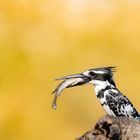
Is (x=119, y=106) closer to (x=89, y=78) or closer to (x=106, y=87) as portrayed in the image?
(x=106, y=87)

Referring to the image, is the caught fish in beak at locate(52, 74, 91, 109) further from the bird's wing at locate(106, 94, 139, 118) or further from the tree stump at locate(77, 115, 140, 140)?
the tree stump at locate(77, 115, 140, 140)

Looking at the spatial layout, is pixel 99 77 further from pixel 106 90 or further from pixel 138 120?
pixel 138 120

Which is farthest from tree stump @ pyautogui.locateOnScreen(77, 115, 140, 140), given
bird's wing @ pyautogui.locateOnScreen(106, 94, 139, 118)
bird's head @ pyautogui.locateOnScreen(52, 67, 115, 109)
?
bird's wing @ pyautogui.locateOnScreen(106, 94, 139, 118)

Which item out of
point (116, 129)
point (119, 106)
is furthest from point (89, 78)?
point (116, 129)

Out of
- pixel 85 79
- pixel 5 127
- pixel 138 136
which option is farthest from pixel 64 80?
pixel 5 127

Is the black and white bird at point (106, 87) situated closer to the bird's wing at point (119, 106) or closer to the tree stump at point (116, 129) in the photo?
the bird's wing at point (119, 106)

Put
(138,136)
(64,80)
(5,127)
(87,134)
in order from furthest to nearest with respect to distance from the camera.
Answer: (5,127)
(64,80)
(87,134)
(138,136)

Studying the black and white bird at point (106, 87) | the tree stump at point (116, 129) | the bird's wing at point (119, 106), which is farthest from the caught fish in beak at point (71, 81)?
the tree stump at point (116, 129)
